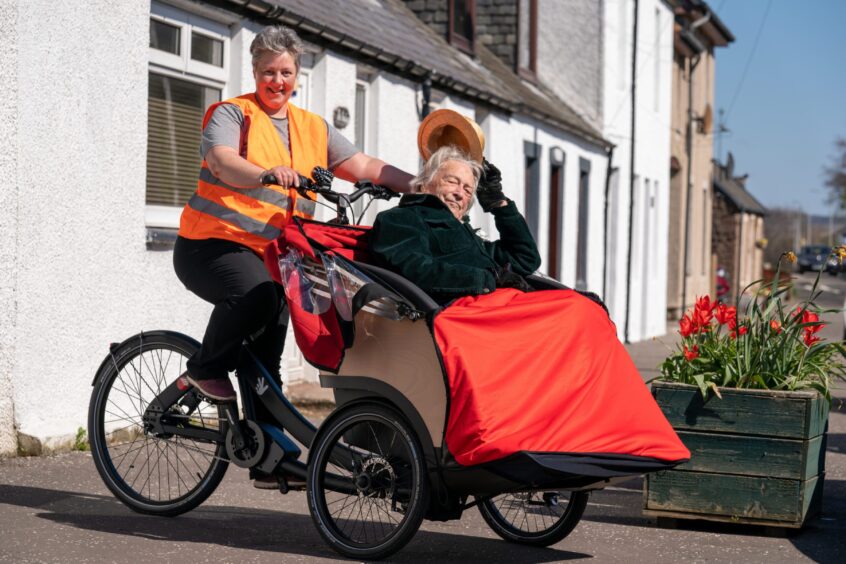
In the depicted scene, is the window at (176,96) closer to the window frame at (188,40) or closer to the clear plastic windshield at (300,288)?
the window frame at (188,40)

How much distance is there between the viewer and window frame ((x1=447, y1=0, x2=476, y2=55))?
18.7 meters

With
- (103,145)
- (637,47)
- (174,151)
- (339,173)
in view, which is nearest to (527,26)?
(637,47)

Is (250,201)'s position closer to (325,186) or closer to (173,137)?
(325,186)

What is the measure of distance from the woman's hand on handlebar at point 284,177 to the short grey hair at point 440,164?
1.86 feet

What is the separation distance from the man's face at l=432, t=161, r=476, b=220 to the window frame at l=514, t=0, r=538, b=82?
16319mm

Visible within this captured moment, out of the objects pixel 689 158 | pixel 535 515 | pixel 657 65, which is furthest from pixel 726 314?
pixel 689 158

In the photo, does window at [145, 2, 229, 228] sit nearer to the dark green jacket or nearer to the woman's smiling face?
the woman's smiling face

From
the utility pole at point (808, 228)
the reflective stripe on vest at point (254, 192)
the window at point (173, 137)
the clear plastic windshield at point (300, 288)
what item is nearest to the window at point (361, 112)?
the window at point (173, 137)

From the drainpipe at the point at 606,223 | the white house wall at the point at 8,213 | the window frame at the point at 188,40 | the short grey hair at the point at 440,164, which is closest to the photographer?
the short grey hair at the point at 440,164

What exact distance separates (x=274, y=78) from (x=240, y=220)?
0.61 meters

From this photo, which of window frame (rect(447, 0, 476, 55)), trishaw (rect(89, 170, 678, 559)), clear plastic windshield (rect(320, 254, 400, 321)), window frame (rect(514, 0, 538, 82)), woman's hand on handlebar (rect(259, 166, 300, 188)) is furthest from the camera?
window frame (rect(514, 0, 538, 82))

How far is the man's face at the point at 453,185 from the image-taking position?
5.57m

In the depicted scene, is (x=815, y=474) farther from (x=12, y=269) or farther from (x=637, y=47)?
(x=637, y=47)

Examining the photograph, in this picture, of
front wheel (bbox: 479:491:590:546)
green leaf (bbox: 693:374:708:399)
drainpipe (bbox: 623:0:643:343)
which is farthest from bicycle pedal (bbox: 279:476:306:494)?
drainpipe (bbox: 623:0:643:343)
